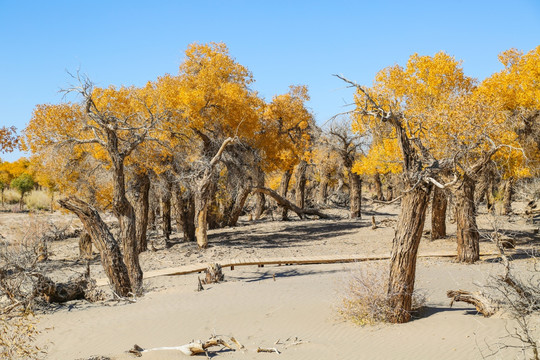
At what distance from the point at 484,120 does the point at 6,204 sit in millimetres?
43380

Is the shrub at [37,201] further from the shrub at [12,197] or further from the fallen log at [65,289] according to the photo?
the fallen log at [65,289]

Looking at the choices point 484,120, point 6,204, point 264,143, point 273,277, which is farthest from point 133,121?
point 6,204

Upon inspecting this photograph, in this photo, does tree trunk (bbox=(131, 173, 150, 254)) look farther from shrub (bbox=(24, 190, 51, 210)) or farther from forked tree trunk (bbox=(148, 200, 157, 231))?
shrub (bbox=(24, 190, 51, 210))

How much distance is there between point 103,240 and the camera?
1342 centimetres

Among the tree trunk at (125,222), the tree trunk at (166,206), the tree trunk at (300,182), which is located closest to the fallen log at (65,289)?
the tree trunk at (125,222)

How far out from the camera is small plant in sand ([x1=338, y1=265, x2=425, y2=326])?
9.56 meters

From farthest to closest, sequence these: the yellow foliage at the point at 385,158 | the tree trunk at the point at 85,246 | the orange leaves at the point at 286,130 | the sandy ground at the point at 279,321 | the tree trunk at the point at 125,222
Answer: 1. the orange leaves at the point at 286,130
2. the tree trunk at the point at 85,246
3. the yellow foliage at the point at 385,158
4. the tree trunk at the point at 125,222
5. the sandy ground at the point at 279,321

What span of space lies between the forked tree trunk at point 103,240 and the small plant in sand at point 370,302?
6.10 m

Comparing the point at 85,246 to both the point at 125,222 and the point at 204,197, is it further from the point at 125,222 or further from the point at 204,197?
the point at 125,222

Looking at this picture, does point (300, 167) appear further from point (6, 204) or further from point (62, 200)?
point (6, 204)

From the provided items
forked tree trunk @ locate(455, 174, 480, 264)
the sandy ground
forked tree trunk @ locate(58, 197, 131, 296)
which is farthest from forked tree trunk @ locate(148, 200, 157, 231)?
forked tree trunk @ locate(455, 174, 480, 264)

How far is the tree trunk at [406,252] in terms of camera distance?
30.7 ft

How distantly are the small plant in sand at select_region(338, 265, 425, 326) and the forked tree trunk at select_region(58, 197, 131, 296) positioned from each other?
610 centimetres

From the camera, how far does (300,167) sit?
33.4 meters
